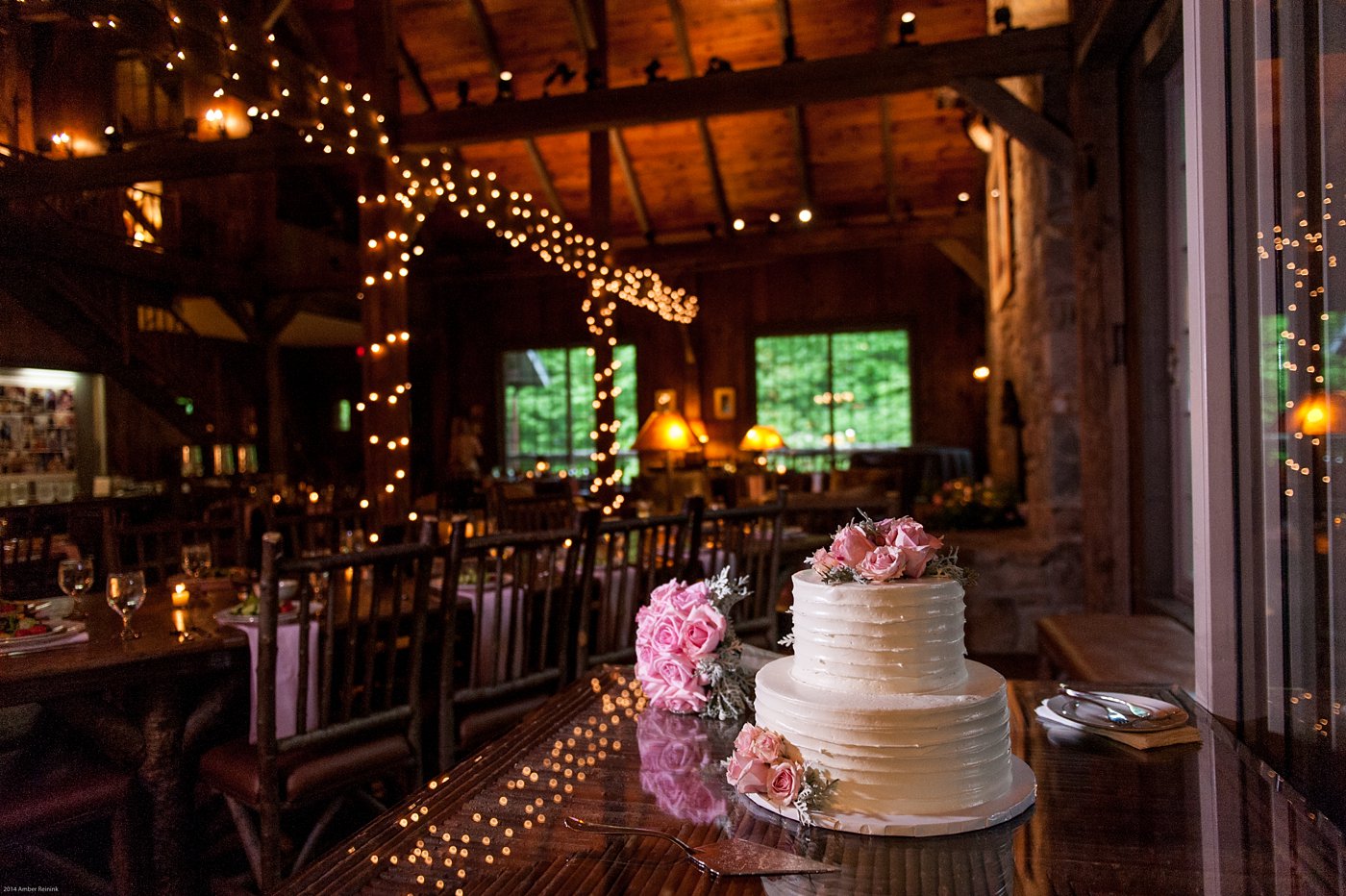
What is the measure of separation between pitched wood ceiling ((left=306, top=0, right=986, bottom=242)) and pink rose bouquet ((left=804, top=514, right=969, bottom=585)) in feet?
24.4

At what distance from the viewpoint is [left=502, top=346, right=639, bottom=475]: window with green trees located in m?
13.0

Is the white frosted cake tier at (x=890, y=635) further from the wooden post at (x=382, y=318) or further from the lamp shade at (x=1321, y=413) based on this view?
the wooden post at (x=382, y=318)

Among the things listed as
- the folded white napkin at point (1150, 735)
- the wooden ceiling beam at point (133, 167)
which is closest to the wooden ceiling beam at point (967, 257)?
the wooden ceiling beam at point (133, 167)

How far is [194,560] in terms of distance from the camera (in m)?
2.66

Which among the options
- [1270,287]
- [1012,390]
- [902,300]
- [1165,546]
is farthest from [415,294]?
[1270,287]

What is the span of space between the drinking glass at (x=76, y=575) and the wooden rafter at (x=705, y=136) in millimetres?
6522

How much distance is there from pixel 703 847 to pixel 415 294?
505 inches

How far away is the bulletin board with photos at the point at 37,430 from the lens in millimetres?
1534

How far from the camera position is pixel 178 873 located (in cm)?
214

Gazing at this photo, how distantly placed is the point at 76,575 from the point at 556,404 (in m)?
11.4

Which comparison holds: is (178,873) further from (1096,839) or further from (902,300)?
(902,300)

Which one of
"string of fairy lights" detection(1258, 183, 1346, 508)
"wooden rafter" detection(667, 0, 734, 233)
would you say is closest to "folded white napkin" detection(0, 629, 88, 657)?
"string of fairy lights" detection(1258, 183, 1346, 508)

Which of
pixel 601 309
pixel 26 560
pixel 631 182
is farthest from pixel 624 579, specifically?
pixel 631 182

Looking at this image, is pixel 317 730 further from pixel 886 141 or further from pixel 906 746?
pixel 886 141
